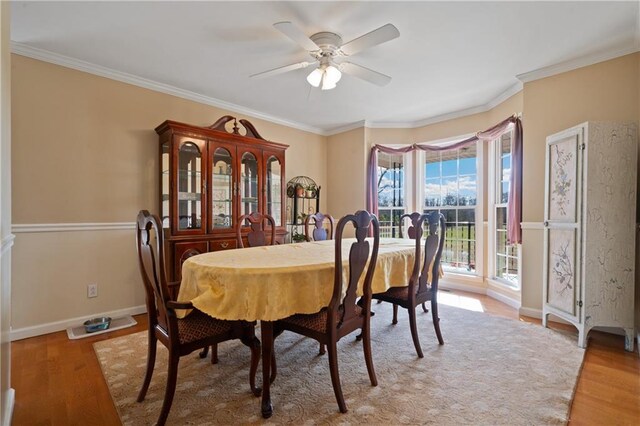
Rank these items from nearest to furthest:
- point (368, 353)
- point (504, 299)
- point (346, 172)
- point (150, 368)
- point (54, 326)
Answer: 1. point (150, 368)
2. point (368, 353)
3. point (54, 326)
4. point (504, 299)
5. point (346, 172)

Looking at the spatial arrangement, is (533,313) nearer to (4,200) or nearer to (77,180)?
(4,200)

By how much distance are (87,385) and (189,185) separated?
1.92 meters

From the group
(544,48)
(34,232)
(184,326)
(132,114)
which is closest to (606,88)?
(544,48)

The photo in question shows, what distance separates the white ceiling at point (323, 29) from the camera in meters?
2.08

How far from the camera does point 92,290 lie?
9.50ft

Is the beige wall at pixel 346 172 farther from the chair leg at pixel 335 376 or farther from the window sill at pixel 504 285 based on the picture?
the chair leg at pixel 335 376

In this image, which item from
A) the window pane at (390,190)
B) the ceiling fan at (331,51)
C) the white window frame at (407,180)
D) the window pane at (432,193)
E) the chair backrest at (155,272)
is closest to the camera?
the chair backrest at (155,272)

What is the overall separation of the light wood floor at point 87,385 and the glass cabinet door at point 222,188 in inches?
59.2

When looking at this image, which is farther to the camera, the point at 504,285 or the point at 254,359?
the point at 504,285

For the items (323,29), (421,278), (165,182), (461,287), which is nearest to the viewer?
(323,29)

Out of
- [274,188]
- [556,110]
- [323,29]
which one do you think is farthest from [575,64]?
[274,188]

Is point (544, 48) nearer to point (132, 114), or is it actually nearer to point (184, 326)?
point (184, 326)

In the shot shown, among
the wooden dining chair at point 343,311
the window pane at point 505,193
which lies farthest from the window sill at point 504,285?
the wooden dining chair at point 343,311

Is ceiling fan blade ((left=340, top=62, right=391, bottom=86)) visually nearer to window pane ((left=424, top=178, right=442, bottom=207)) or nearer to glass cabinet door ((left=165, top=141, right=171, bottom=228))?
glass cabinet door ((left=165, top=141, right=171, bottom=228))
